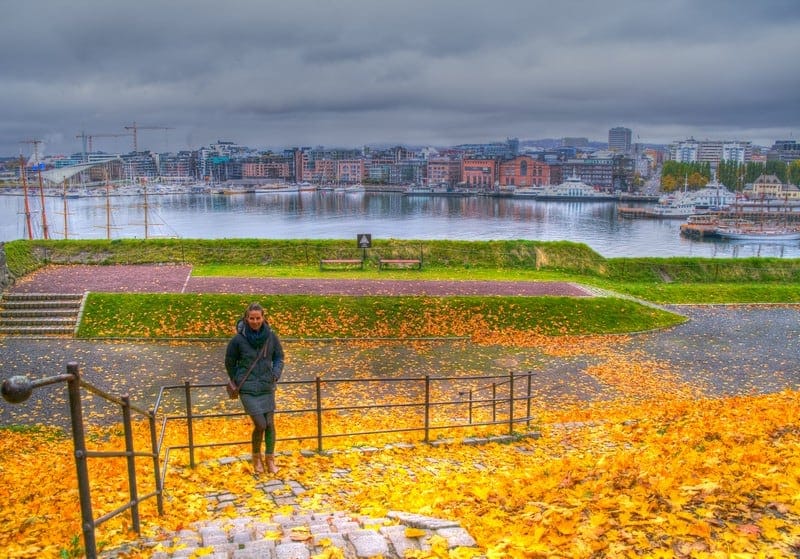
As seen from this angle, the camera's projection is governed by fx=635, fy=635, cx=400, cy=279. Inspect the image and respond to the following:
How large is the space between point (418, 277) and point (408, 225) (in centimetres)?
7618

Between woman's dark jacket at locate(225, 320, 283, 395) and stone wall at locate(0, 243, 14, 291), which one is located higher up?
woman's dark jacket at locate(225, 320, 283, 395)

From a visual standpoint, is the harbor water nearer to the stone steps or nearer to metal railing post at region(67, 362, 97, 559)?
the stone steps

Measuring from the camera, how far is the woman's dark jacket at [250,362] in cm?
804

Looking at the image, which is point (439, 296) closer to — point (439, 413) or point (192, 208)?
point (439, 413)

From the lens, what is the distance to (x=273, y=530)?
5.85 m

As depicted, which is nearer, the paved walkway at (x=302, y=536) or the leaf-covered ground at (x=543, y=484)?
the paved walkway at (x=302, y=536)

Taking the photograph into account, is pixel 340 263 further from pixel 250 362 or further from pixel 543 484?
pixel 543 484

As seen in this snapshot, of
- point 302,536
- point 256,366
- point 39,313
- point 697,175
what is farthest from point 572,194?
point 302,536

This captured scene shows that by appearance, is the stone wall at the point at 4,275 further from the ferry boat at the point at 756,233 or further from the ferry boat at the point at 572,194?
the ferry boat at the point at 572,194

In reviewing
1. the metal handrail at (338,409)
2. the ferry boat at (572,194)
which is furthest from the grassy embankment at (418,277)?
the ferry boat at (572,194)

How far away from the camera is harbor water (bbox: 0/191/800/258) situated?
7944 cm

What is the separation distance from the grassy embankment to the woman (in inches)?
454

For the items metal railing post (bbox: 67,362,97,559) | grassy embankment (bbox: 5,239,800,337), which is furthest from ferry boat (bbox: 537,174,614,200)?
metal railing post (bbox: 67,362,97,559)

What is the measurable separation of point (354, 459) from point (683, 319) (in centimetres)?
1720
